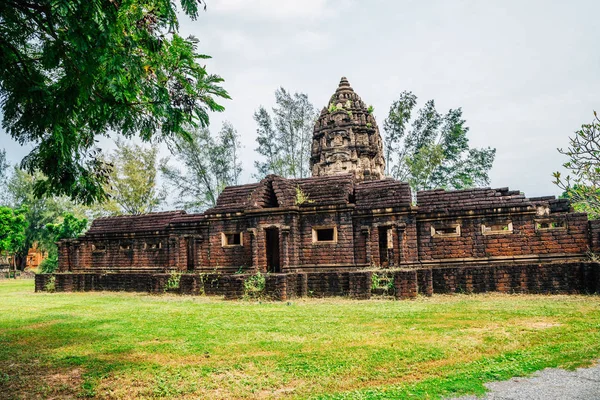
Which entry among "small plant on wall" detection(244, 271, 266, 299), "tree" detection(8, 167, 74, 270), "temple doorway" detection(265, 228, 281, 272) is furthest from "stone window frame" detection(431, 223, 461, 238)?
"tree" detection(8, 167, 74, 270)

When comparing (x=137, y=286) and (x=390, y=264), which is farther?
(x=137, y=286)

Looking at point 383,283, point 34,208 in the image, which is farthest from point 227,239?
point 34,208

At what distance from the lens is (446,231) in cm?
1452

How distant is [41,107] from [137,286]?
13.6m

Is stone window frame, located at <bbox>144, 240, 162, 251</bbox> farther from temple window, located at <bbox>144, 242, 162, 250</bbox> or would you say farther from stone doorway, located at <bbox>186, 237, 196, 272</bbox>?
stone doorway, located at <bbox>186, 237, 196, 272</bbox>

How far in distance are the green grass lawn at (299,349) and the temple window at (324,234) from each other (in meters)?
3.91

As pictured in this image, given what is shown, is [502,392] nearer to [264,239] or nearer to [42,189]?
[42,189]

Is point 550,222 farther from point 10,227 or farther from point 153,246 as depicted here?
point 10,227

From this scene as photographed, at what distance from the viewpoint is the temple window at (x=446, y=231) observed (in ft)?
46.8

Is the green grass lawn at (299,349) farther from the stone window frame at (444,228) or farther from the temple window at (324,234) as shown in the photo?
the temple window at (324,234)

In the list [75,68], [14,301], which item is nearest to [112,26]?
[75,68]

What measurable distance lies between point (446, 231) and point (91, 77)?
12.3m

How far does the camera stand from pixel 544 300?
36.6 feet

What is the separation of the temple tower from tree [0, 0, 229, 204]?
68.7 feet
